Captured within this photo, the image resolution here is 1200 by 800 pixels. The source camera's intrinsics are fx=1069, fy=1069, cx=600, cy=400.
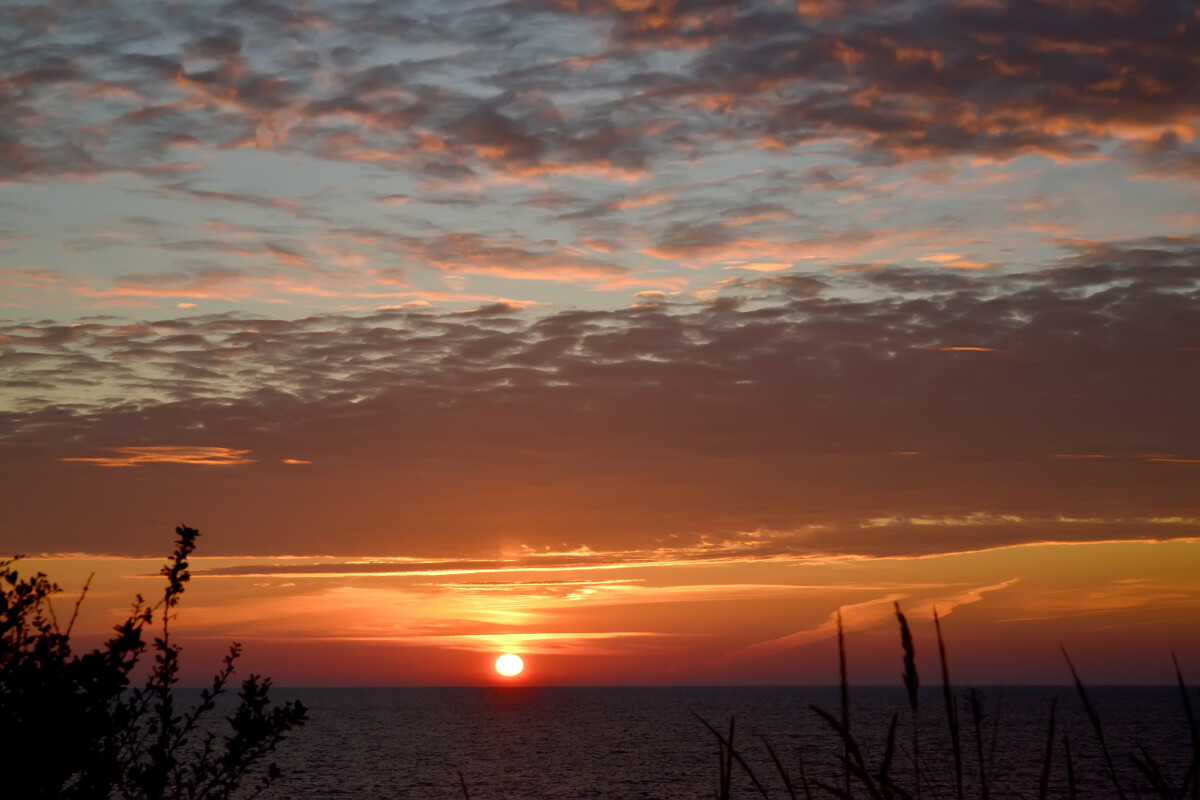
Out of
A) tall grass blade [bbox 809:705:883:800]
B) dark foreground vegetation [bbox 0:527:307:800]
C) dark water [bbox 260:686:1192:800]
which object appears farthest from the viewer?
dark water [bbox 260:686:1192:800]

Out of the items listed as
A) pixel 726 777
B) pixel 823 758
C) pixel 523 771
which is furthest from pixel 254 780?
pixel 726 777

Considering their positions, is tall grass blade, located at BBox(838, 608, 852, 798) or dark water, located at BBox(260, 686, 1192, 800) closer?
tall grass blade, located at BBox(838, 608, 852, 798)

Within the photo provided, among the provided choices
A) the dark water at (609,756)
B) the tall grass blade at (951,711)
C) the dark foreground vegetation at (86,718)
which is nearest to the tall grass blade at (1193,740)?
the tall grass blade at (951,711)

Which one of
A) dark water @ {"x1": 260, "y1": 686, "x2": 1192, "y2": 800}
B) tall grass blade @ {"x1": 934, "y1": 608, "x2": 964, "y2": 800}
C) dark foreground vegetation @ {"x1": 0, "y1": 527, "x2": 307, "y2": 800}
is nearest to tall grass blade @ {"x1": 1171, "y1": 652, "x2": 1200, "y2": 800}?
tall grass blade @ {"x1": 934, "y1": 608, "x2": 964, "y2": 800}

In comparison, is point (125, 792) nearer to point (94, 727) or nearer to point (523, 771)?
point (94, 727)

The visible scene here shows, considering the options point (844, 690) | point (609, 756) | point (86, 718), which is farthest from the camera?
point (609, 756)

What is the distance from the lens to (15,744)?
9.29 meters

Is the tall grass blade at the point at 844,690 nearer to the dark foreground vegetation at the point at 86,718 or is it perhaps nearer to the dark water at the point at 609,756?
the dark foreground vegetation at the point at 86,718

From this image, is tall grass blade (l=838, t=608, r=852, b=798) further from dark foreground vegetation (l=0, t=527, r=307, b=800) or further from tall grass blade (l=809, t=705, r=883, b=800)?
dark foreground vegetation (l=0, t=527, r=307, b=800)

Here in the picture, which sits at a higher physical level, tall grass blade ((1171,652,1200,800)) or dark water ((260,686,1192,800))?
tall grass blade ((1171,652,1200,800))

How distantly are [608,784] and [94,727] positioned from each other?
92.5 metres

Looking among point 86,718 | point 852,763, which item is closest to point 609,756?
point 86,718

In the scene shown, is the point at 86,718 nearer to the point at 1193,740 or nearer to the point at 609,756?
the point at 1193,740

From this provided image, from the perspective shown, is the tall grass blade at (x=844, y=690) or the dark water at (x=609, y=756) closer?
the tall grass blade at (x=844, y=690)
